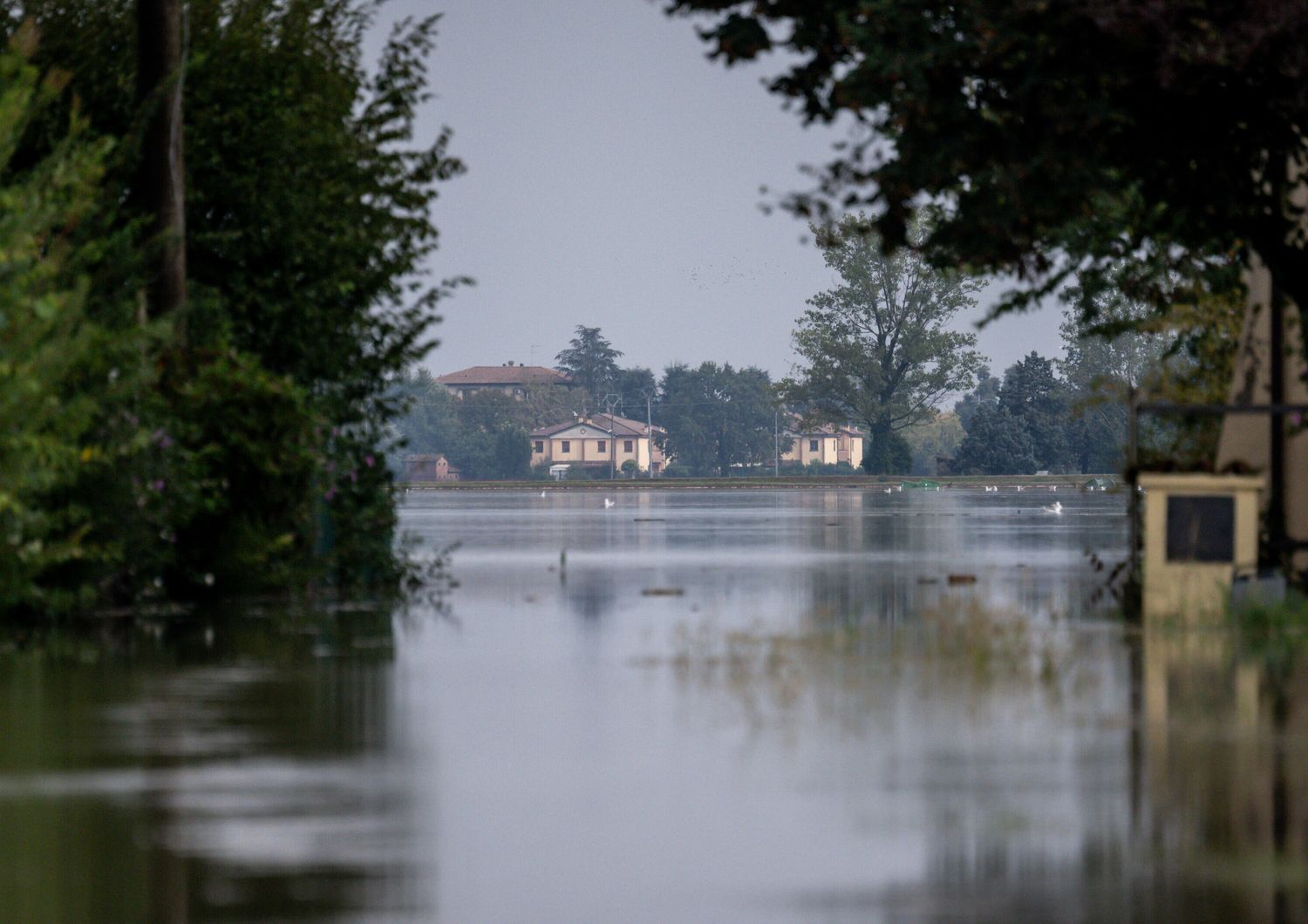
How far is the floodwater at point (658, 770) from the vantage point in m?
8.34

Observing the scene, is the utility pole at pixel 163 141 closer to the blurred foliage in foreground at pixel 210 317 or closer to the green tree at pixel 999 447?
the blurred foliage in foreground at pixel 210 317

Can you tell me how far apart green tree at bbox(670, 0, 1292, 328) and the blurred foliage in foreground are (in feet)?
19.6

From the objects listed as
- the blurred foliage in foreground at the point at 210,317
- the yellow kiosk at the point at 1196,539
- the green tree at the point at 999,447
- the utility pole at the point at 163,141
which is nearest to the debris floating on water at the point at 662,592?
the blurred foliage in foreground at the point at 210,317

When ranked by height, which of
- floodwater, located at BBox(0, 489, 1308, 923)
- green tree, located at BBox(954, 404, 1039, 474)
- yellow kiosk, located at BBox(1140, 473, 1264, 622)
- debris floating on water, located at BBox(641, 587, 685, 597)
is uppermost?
green tree, located at BBox(954, 404, 1039, 474)

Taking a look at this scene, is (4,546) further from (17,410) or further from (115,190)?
(115,190)

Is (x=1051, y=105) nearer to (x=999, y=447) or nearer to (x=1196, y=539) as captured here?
(x=1196, y=539)

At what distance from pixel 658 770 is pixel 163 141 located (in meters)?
15.4

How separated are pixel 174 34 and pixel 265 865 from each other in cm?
1841

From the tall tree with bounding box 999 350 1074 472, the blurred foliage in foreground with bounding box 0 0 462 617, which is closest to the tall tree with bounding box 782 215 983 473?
the tall tree with bounding box 999 350 1074 472

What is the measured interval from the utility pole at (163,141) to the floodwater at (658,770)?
426 centimetres

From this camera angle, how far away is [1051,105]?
20.6 m

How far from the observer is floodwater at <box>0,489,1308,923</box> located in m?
8.34

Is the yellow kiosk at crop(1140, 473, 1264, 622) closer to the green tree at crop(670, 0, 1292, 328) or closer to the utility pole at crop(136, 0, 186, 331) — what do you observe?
the green tree at crop(670, 0, 1292, 328)

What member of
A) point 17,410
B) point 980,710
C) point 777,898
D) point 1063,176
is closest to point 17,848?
point 777,898
